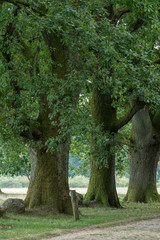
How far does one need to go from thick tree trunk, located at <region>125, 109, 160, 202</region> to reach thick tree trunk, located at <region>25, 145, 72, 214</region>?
351 inches

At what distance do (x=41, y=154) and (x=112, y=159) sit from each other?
583 cm

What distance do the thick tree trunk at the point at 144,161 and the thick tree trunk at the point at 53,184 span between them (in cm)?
892

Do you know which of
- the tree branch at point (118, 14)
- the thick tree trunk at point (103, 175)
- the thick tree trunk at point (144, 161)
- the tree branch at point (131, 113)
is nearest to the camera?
the tree branch at point (131, 113)

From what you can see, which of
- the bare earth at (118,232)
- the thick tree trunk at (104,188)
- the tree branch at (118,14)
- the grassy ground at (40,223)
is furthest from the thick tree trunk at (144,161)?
the bare earth at (118,232)

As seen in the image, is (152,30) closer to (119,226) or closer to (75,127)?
(75,127)

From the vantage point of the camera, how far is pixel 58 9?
12758 mm

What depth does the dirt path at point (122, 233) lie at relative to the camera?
11.2 meters

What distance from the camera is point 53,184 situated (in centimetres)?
1755

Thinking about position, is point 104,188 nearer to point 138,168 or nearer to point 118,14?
point 138,168

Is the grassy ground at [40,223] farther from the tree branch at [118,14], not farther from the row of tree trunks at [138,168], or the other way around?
the tree branch at [118,14]

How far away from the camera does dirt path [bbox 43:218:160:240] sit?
36.7ft

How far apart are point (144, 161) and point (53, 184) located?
1021 cm

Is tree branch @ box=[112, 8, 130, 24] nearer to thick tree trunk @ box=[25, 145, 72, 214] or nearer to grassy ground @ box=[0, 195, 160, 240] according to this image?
thick tree trunk @ box=[25, 145, 72, 214]

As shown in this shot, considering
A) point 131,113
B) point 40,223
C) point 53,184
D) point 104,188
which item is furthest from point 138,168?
point 40,223
